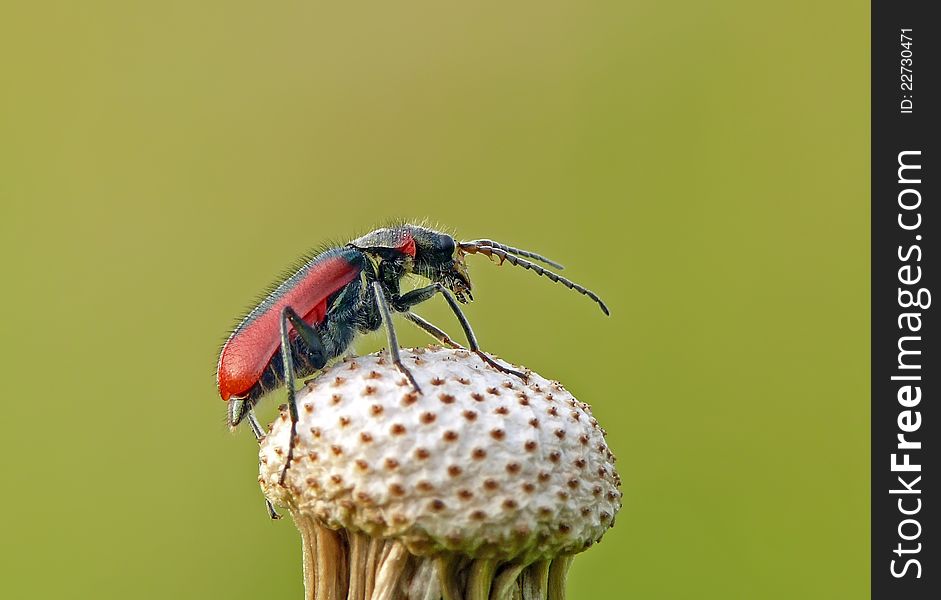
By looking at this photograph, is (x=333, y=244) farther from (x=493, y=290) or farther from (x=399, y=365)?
(x=493, y=290)

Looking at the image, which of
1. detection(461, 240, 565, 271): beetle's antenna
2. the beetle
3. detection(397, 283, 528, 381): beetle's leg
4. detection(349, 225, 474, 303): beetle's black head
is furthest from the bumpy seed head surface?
detection(461, 240, 565, 271): beetle's antenna

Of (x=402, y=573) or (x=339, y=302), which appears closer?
(x=402, y=573)

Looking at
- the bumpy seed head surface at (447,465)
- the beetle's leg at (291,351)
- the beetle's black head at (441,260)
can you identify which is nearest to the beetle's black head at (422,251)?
the beetle's black head at (441,260)

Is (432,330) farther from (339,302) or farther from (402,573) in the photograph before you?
(402,573)

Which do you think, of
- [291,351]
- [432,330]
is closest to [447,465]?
[291,351]

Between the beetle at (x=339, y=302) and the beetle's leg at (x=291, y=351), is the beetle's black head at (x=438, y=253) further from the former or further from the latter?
the beetle's leg at (x=291, y=351)

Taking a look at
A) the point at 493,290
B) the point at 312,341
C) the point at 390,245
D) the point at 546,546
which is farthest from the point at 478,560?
the point at 493,290

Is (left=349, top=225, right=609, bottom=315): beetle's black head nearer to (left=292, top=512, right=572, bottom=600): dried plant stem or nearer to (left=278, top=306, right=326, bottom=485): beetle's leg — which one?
(left=278, top=306, right=326, bottom=485): beetle's leg
